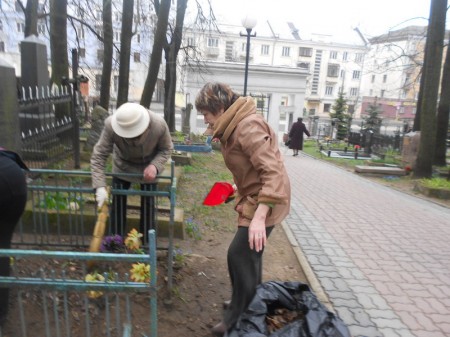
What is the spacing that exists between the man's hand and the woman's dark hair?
956 millimetres

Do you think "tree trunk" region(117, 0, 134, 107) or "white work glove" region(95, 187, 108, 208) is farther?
"tree trunk" region(117, 0, 134, 107)

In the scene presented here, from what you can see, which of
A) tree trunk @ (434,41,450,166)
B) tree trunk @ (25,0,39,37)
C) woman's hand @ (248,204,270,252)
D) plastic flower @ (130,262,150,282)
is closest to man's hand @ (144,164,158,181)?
plastic flower @ (130,262,150,282)

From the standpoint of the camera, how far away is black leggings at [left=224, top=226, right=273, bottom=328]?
7.93ft

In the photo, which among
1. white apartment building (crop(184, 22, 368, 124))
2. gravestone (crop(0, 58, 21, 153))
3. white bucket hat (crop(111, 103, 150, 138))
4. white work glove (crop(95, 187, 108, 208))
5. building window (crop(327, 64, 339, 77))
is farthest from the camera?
building window (crop(327, 64, 339, 77))

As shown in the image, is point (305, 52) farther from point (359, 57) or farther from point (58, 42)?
point (58, 42)

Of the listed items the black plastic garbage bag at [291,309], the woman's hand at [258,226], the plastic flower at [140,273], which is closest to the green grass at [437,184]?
the black plastic garbage bag at [291,309]

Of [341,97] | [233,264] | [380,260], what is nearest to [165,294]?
[233,264]

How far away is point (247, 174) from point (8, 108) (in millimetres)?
2899

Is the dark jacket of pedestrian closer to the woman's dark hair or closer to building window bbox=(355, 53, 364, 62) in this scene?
the woman's dark hair

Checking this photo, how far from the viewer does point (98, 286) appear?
180 cm

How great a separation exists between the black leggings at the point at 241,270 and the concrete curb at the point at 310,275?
3.39 ft

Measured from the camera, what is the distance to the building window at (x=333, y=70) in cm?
5550

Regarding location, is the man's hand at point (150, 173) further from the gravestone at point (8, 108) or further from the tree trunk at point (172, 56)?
the tree trunk at point (172, 56)

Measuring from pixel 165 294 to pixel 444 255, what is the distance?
3491 millimetres
